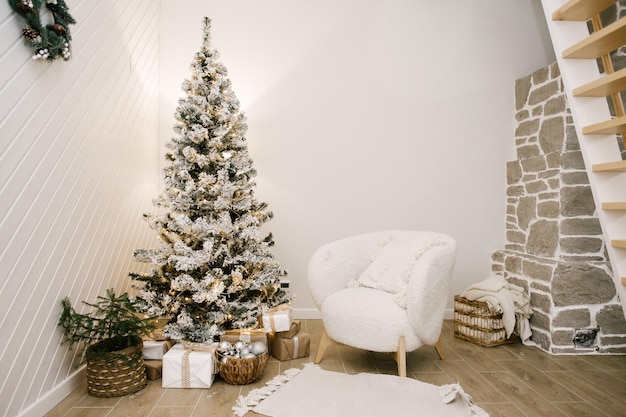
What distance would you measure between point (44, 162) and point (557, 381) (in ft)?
9.69

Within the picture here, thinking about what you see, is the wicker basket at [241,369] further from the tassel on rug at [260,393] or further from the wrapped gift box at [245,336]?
the wrapped gift box at [245,336]

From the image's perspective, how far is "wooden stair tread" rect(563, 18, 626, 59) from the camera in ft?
5.22

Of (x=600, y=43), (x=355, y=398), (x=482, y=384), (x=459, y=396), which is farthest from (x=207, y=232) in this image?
(x=600, y=43)

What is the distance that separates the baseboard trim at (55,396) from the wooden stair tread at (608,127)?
2746 mm

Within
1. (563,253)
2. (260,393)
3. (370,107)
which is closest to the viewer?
(260,393)

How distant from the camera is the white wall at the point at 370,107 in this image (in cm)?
360

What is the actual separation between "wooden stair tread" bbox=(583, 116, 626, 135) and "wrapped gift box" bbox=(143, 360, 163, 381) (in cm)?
252

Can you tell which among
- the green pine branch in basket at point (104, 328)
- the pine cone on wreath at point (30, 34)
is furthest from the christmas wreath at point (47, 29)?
the green pine branch in basket at point (104, 328)

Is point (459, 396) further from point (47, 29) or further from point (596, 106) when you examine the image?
point (47, 29)

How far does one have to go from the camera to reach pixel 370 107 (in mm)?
3660

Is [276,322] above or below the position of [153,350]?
above

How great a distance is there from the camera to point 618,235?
1801mm

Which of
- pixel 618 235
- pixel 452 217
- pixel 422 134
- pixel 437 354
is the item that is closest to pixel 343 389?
pixel 437 354

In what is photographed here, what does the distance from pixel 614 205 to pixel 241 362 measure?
6.40 feet
